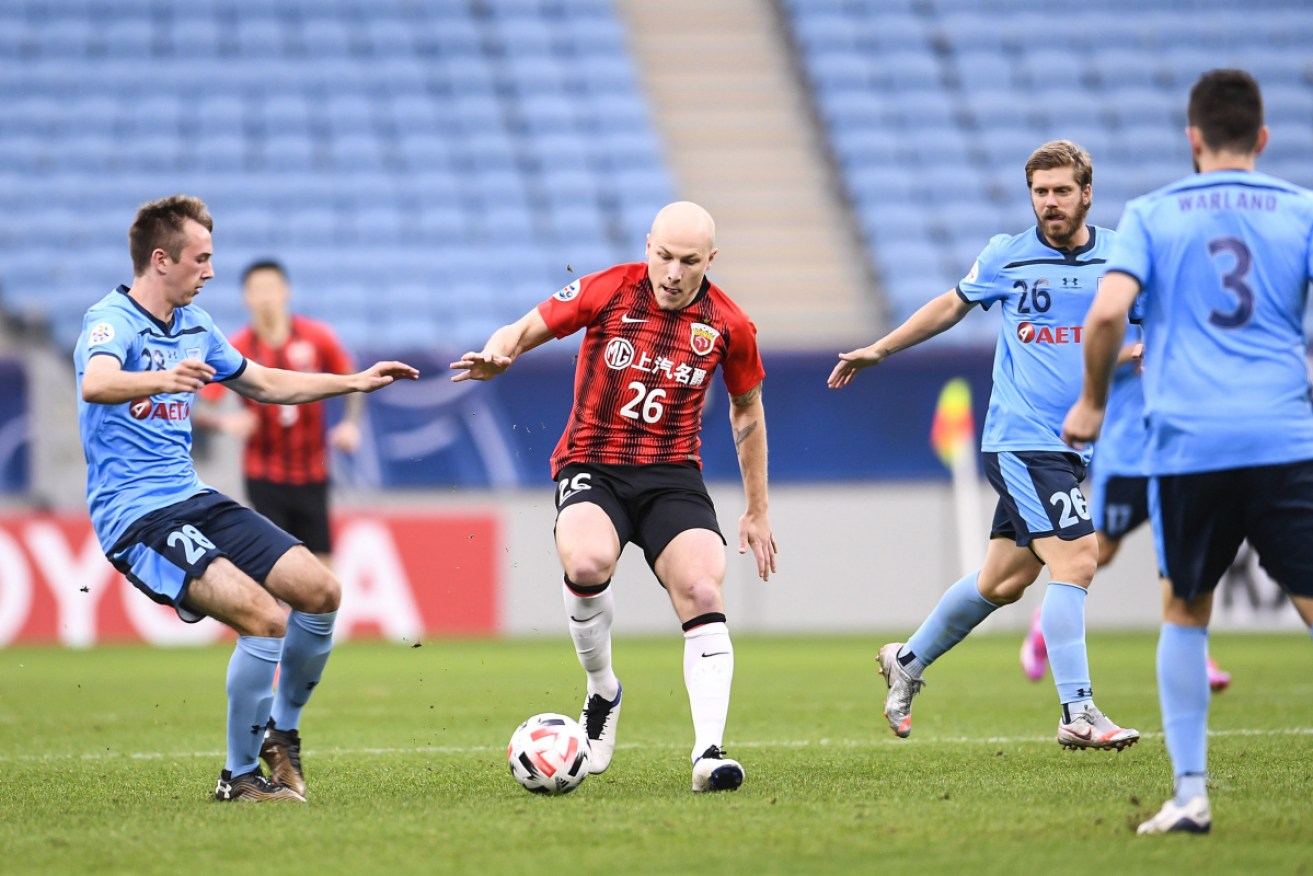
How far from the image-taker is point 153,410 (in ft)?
19.8

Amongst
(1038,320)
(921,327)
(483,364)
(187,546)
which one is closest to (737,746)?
(921,327)

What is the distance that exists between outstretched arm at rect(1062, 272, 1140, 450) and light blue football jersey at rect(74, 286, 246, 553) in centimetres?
309

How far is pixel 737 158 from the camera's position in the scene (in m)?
22.4

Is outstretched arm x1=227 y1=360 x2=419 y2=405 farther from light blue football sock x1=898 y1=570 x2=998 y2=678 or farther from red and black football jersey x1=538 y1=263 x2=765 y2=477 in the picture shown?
light blue football sock x1=898 y1=570 x2=998 y2=678

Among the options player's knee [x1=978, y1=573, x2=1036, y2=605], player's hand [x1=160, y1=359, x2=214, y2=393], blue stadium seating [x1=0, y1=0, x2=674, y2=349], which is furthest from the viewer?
blue stadium seating [x1=0, y1=0, x2=674, y2=349]

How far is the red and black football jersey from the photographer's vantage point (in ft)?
21.4

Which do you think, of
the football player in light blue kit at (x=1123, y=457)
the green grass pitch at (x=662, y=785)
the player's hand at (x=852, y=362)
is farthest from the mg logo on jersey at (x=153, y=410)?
the football player in light blue kit at (x=1123, y=457)

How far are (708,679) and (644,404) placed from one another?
43.0 inches

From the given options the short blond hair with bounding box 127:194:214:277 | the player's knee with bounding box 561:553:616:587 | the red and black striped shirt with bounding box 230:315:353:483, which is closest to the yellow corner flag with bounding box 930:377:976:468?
the red and black striped shirt with bounding box 230:315:353:483

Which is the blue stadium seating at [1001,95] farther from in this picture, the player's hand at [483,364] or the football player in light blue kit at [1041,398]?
the player's hand at [483,364]

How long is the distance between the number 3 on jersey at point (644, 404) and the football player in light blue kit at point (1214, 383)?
203 centimetres

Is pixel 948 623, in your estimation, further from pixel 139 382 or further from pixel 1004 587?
pixel 139 382

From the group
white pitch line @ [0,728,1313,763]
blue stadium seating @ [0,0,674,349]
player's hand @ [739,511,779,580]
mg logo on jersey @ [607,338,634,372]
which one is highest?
blue stadium seating @ [0,0,674,349]

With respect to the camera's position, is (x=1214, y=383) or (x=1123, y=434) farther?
(x=1123, y=434)
